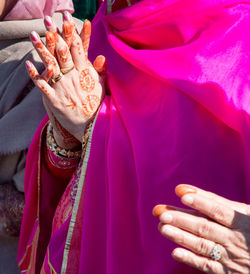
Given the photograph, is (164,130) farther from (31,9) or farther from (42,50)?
(31,9)

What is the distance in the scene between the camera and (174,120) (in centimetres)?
98

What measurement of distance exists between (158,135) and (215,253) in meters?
0.35

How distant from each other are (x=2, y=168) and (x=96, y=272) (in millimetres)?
743

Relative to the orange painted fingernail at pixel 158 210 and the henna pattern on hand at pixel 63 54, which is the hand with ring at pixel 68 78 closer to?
the henna pattern on hand at pixel 63 54

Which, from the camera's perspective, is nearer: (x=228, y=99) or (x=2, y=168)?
(x=228, y=99)

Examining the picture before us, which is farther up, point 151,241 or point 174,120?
point 174,120

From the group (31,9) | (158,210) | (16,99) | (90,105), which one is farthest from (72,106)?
(31,9)

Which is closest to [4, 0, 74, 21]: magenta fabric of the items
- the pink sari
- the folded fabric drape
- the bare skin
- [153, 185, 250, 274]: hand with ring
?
the bare skin

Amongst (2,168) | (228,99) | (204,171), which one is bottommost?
(2,168)

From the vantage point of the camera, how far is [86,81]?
1.07 m

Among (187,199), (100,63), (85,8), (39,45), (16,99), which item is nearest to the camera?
(187,199)

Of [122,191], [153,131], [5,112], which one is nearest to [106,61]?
[153,131]

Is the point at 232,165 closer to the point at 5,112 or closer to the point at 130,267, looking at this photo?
the point at 130,267

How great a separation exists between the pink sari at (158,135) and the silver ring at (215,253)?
16 cm
